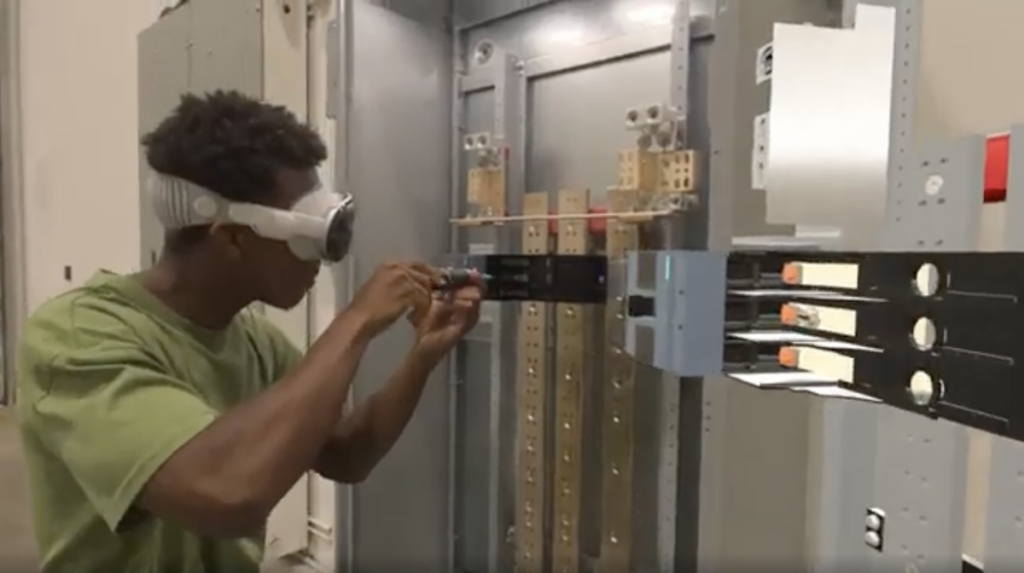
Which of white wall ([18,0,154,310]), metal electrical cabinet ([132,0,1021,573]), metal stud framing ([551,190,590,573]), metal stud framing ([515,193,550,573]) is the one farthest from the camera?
white wall ([18,0,154,310])

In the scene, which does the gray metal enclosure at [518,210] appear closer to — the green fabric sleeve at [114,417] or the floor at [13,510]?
the green fabric sleeve at [114,417]

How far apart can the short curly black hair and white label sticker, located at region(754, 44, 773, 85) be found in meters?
0.73

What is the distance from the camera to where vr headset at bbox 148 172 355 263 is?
4.26ft

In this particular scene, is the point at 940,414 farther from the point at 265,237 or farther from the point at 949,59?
the point at 265,237

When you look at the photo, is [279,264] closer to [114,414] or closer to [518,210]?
[114,414]

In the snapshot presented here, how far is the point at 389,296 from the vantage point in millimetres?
1298

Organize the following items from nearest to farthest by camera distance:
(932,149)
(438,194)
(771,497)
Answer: (932,149) → (771,497) → (438,194)

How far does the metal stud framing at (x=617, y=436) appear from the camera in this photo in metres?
2.13

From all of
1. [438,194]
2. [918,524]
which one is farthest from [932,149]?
[438,194]

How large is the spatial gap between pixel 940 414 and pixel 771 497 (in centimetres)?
58

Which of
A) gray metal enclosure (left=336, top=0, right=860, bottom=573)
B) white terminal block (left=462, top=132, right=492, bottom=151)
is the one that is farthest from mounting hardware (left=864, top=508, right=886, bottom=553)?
white terminal block (left=462, top=132, right=492, bottom=151)

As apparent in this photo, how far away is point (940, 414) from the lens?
1.00m

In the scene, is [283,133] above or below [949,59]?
below

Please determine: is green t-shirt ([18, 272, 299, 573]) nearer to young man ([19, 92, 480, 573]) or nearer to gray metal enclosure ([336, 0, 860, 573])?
young man ([19, 92, 480, 573])
